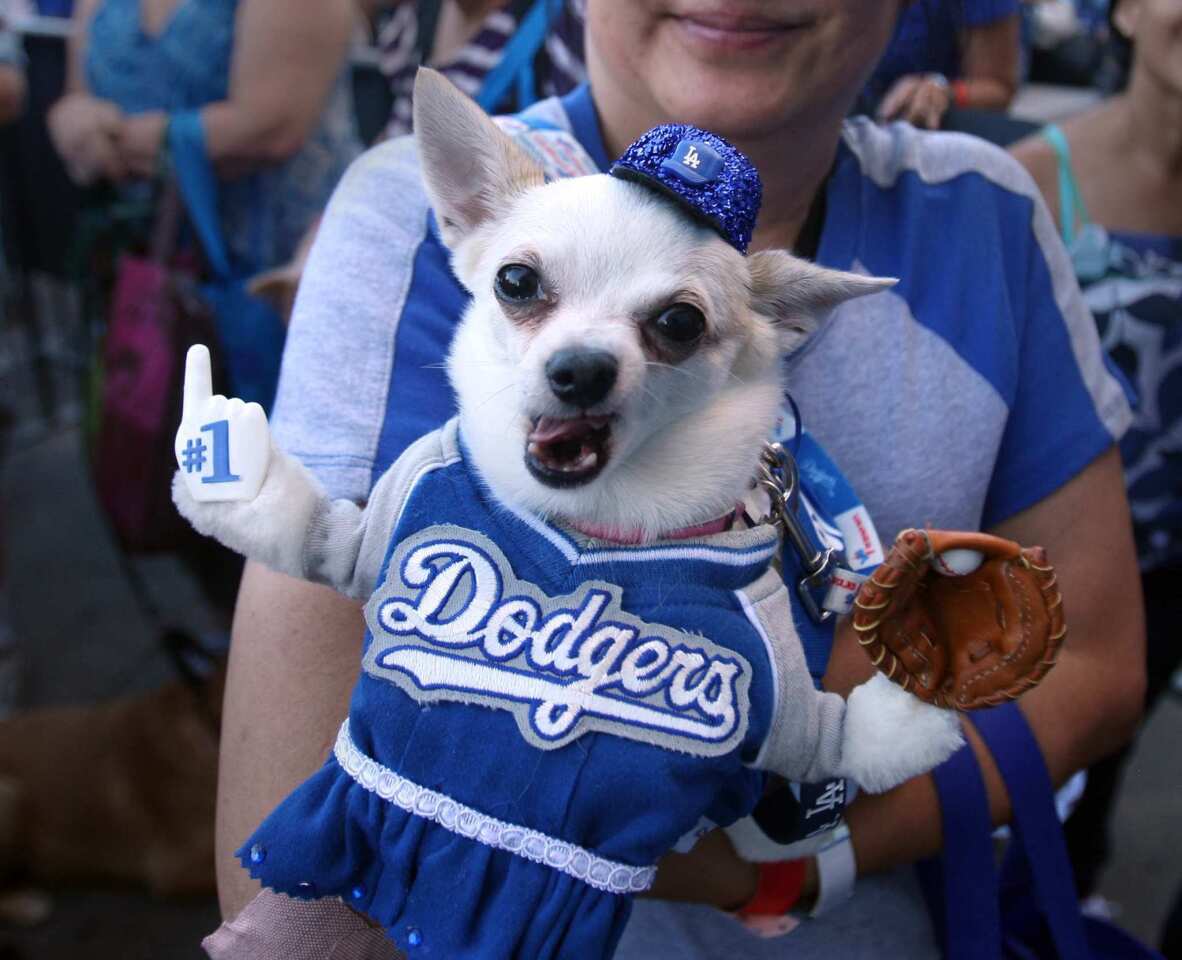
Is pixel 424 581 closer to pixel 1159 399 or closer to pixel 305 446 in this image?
pixel 305 446

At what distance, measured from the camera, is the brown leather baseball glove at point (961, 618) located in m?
0.84

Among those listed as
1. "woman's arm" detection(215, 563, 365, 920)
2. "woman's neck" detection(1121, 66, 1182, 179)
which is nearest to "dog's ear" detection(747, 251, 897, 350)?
"woman's arm" detection(215, 563, 365, 920)

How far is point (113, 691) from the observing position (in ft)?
10.5

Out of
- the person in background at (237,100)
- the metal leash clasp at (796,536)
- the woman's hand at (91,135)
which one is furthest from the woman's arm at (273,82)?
the metal leash clasp at (796,536)

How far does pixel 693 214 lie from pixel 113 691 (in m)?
2.82

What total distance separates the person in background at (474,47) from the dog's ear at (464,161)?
637 millimetres

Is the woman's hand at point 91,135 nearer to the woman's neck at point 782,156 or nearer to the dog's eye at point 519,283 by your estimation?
the woman's neck at point 782,156

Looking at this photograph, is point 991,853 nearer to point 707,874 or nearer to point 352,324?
point 707,874

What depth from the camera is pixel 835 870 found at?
1.08 m

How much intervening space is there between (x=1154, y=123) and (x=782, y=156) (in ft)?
4.06

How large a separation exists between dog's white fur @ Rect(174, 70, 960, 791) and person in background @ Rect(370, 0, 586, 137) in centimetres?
71

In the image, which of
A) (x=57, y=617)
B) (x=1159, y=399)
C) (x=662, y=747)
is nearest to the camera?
(x=662, y=747)

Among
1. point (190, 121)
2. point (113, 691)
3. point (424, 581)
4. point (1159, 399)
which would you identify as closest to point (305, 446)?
point (424, 581)

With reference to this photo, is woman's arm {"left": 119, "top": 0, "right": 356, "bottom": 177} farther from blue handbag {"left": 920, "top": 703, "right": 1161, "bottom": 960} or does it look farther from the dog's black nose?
blue handbag {"left": 920, "top": 703, "right": 1161, "bottom": 960}
